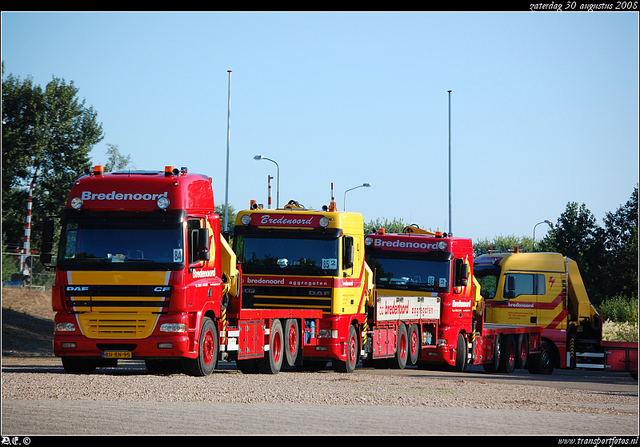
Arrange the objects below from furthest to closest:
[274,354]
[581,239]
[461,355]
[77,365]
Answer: [581,239], [461,355], [274,354], [77,365]

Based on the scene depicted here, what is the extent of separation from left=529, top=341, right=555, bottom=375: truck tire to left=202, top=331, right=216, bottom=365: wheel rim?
45.2 feet

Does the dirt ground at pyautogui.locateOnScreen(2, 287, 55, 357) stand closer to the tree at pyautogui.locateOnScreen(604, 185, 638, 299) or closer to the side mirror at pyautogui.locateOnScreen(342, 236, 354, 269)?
the side mirror at pyautogui.locateOnScreen(342, 236, 354, 269)

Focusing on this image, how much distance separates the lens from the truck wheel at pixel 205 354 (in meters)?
16.9

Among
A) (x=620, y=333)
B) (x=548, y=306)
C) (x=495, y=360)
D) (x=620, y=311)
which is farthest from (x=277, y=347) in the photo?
(x=620, y=311)

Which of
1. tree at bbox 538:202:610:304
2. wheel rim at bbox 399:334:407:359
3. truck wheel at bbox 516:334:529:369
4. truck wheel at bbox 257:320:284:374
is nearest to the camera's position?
truck wheel at bbox 257:320:284:374

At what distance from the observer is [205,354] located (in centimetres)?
1730

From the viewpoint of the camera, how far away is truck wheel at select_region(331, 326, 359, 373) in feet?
68.3

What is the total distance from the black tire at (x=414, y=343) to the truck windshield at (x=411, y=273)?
108 centimetres

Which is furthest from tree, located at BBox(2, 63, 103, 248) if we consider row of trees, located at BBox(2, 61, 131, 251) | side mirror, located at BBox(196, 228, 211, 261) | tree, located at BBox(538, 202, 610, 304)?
side mirror, located at BBox(196, 228, 211, 261)

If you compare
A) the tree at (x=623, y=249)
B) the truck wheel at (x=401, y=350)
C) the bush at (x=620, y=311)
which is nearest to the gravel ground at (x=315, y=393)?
the truck wheel at (x=401, y=350)

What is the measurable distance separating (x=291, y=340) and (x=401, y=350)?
473cm

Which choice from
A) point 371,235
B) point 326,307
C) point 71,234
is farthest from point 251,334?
point 371,235

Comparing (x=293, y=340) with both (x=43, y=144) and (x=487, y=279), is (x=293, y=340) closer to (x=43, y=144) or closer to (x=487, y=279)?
(x=487, y=279)

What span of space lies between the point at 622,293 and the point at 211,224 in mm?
40730
